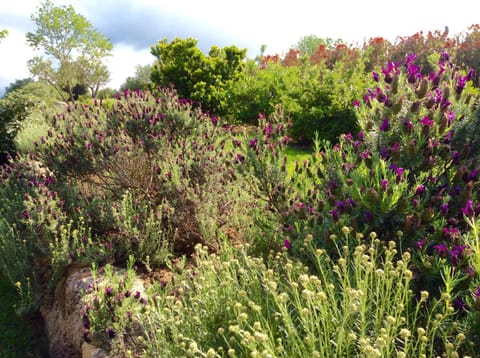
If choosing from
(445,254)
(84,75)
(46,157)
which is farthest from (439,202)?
(84,75)

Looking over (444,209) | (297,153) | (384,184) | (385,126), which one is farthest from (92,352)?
(297,153)

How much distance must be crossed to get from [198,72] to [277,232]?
30.1ft

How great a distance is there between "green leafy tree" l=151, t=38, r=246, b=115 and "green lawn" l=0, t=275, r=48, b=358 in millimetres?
7921

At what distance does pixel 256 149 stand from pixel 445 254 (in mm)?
2006

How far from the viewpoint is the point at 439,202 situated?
2.40 metres

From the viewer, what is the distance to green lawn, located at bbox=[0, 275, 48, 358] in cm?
368

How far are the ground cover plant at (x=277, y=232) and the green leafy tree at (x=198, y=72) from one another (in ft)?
18.9

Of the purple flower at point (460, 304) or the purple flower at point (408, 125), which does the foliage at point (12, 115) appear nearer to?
the purple flower at point (408, 125)

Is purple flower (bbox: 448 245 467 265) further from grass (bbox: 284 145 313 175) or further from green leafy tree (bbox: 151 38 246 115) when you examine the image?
green leafy tree (bbox: 151 38 246 115)

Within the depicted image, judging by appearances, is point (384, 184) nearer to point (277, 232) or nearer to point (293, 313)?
point (293, 313)

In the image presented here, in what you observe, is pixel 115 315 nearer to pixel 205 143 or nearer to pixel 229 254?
pixel 229 254

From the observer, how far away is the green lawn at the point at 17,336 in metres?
3.68

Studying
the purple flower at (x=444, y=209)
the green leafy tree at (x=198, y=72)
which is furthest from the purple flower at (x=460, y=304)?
the green leafy tree at (x=198, y=72)

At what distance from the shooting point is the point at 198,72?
11.4 meters
